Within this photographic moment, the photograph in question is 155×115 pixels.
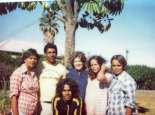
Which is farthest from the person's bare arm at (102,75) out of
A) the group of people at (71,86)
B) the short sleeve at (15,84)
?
the short sleeve at (15,84)

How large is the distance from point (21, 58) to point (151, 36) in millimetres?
1128

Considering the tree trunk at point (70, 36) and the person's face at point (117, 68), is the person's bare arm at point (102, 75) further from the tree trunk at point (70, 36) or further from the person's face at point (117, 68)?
the tree trunk at point (70, 36)

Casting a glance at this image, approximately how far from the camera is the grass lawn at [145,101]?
3.48m

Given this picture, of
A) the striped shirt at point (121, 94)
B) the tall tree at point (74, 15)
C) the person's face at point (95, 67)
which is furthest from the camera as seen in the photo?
the tall tree at point (74, 15)

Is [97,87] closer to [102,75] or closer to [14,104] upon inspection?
[102,75]

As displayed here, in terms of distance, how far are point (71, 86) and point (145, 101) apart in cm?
60

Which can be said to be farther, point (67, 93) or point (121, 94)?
point (67, 93)

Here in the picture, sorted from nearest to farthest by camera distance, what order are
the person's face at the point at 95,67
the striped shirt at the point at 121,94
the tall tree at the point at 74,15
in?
1. the striped shirt at the point at 121,94
2. the person's face at the point at 95,67
3. the tall tree at the point at 74,15

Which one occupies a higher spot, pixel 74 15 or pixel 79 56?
pixel 74 15

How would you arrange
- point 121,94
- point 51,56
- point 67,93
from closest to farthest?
point 121,94, point 67,93, point 51,56

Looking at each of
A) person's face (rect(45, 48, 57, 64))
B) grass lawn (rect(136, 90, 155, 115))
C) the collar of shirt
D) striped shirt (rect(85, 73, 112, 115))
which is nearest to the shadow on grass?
grass lawn (rect(136, 90, 155, 115))

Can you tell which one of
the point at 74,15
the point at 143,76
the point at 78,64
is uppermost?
the point at 74,15

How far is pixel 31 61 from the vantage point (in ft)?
12.3

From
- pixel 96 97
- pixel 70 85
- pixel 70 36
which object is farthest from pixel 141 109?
pixel 70 36
